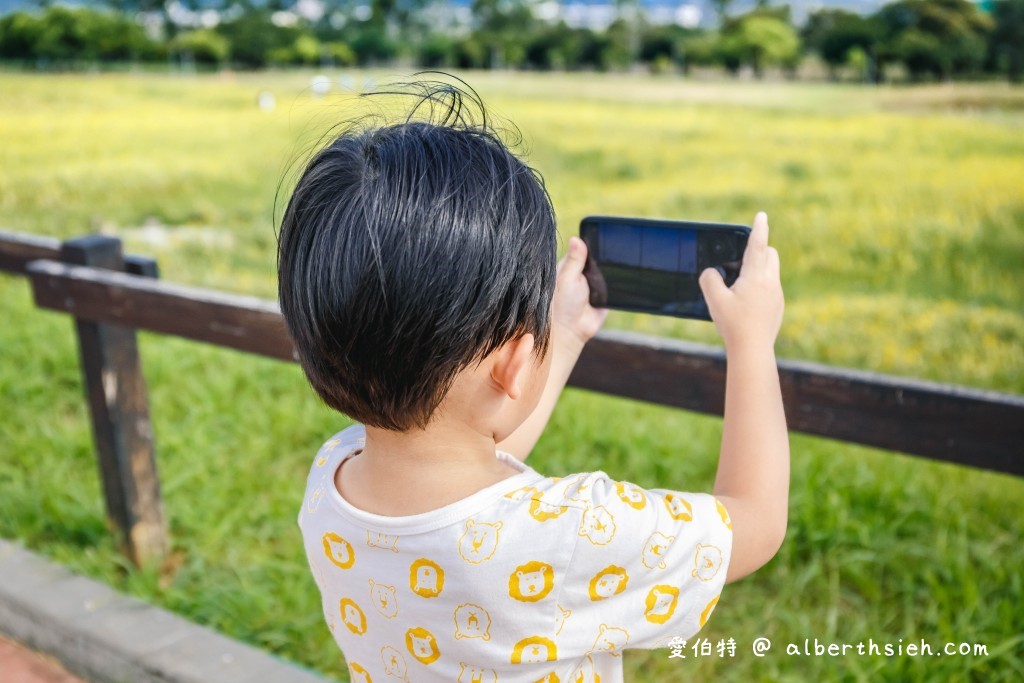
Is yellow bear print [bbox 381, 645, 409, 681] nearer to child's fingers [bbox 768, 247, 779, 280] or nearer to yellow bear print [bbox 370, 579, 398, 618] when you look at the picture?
yellow bear print [bbox 370, 579, 398, 618]

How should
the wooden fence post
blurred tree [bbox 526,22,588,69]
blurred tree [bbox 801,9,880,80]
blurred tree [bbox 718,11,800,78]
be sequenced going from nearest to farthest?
the wooden fence post < blurred tree [bbox 801,9,880,80] < blurred tree [bbox 718,11,800,78] < blurred tree [bbox 526,22,588,69]

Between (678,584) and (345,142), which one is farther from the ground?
(345,142)

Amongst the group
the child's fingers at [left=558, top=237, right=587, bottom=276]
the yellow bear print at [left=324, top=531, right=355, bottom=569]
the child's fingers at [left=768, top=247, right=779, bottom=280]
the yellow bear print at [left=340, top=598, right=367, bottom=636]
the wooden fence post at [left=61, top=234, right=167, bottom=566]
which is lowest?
the wooden fence post at [left=61, top=234, right=167, bottom=566]

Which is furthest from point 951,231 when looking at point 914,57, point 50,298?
point 50,298

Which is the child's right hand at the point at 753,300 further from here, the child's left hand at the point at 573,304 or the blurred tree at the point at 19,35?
the blurred tree at the point at 19,35

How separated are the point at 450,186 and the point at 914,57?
25.6 ft

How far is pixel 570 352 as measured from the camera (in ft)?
3.84

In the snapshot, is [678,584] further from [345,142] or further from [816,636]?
[816,636]

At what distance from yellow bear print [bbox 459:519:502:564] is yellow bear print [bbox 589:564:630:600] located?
100mm

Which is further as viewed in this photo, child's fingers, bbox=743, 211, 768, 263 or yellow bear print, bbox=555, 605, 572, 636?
child's fingers, bbox=743, 211, 768, 263

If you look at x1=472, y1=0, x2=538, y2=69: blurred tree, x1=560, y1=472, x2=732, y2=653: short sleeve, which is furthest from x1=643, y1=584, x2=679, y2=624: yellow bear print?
x1=472, y1=0, x2=538, y2=69: blurred tree

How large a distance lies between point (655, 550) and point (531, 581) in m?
0.12

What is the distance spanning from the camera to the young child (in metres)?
0.83

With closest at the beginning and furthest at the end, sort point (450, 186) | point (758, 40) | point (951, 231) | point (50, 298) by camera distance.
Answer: point (450, 186) < point (50, 298) < point (951, 231) < point (758, 40)
